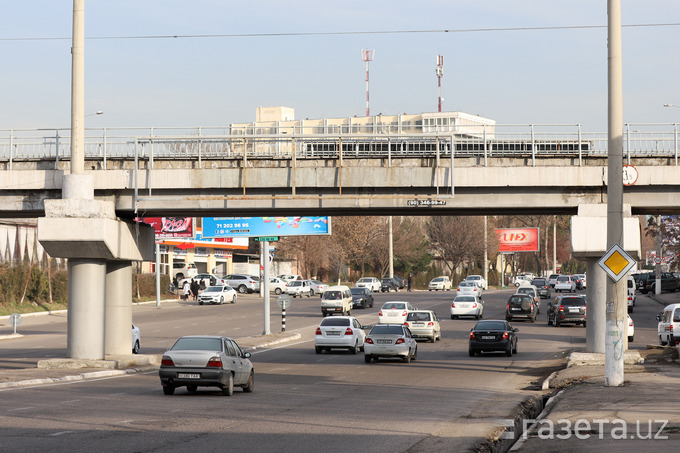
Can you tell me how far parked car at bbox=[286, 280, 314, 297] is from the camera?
87.2 m

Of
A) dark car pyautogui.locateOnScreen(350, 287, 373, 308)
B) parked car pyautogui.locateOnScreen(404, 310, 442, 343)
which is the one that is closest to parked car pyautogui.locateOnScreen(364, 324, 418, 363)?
parked car pyautogui.locateOnScreen(404, 310, 442, 343)

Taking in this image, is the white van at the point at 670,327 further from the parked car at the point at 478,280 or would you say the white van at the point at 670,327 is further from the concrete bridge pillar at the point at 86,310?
the parked car at the point at 478,280

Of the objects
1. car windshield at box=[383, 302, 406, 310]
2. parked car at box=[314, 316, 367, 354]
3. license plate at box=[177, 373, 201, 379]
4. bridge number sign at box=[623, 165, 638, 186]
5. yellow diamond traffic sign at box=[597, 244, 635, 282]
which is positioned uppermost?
bridge number sign at box=[623, 165, 638, 186]

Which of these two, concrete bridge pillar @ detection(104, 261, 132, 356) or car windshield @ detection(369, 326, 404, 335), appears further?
car windshield @ detection(369, 326, 404, 335)

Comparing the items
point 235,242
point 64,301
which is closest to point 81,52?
point 64,301

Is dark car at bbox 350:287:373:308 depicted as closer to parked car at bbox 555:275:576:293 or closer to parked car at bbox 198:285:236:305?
parked car at bbox 198:285:236:305

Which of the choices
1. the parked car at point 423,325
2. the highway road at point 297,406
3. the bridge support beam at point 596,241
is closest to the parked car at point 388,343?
the highway road at point 297,406

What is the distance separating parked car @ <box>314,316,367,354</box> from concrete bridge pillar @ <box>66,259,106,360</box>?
11.0 metres

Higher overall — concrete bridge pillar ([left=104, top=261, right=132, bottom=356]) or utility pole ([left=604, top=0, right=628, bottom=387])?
utility pole ([left=604, top=0, right=628, bottom=387])

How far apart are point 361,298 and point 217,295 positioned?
12.8 meters

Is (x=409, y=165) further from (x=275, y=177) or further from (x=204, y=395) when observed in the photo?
(x=204, y=395)

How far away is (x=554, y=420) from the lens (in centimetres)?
1611

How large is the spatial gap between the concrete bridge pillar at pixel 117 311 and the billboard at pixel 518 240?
339ft

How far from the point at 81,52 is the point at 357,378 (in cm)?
1345
